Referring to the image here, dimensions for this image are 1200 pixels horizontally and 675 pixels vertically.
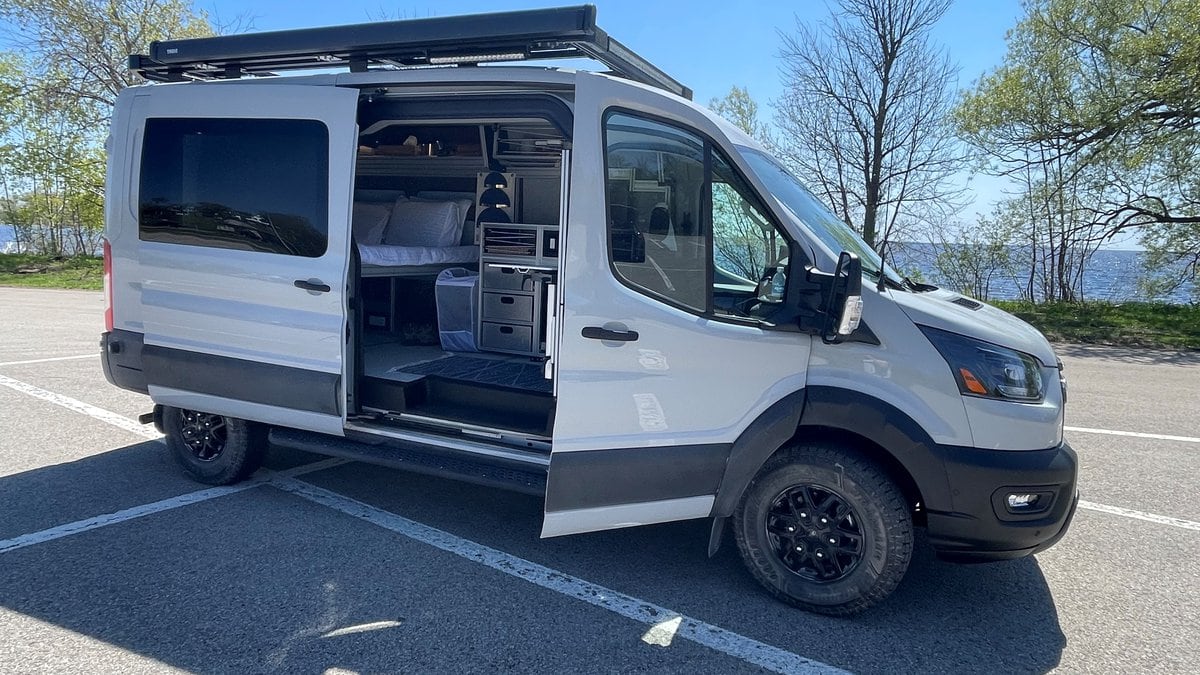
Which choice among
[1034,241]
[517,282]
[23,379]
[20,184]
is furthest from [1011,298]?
[20,184]

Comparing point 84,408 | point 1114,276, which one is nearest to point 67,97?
point 84,408

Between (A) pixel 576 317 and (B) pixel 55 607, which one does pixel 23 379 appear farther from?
(A) pixel 576 317

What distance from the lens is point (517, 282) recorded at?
5.65 metres

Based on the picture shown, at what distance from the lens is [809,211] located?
148 inches

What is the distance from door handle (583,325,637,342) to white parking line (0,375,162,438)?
14.0ft

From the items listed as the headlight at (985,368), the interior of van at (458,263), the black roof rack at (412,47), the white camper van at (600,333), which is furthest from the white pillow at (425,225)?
the headlight at (985,368)

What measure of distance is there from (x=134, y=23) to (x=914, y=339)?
25901 mm

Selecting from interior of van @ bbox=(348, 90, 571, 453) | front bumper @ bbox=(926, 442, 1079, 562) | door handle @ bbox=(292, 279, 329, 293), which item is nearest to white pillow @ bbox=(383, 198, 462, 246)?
interior of van @ bbox=(348, 90, 571, 453)

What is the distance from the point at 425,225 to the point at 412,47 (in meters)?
3.01

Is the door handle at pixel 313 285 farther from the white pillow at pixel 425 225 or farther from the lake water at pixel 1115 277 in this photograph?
the lake water at pixel 1115 277

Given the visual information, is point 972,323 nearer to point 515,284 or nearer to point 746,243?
point 746,243

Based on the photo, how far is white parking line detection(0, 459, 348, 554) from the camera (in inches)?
152

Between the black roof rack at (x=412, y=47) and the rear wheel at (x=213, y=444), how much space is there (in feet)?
7.16

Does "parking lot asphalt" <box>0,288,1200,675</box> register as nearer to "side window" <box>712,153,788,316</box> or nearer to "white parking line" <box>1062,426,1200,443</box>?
"white parking line" <box>1062,426,1200,443</box>
